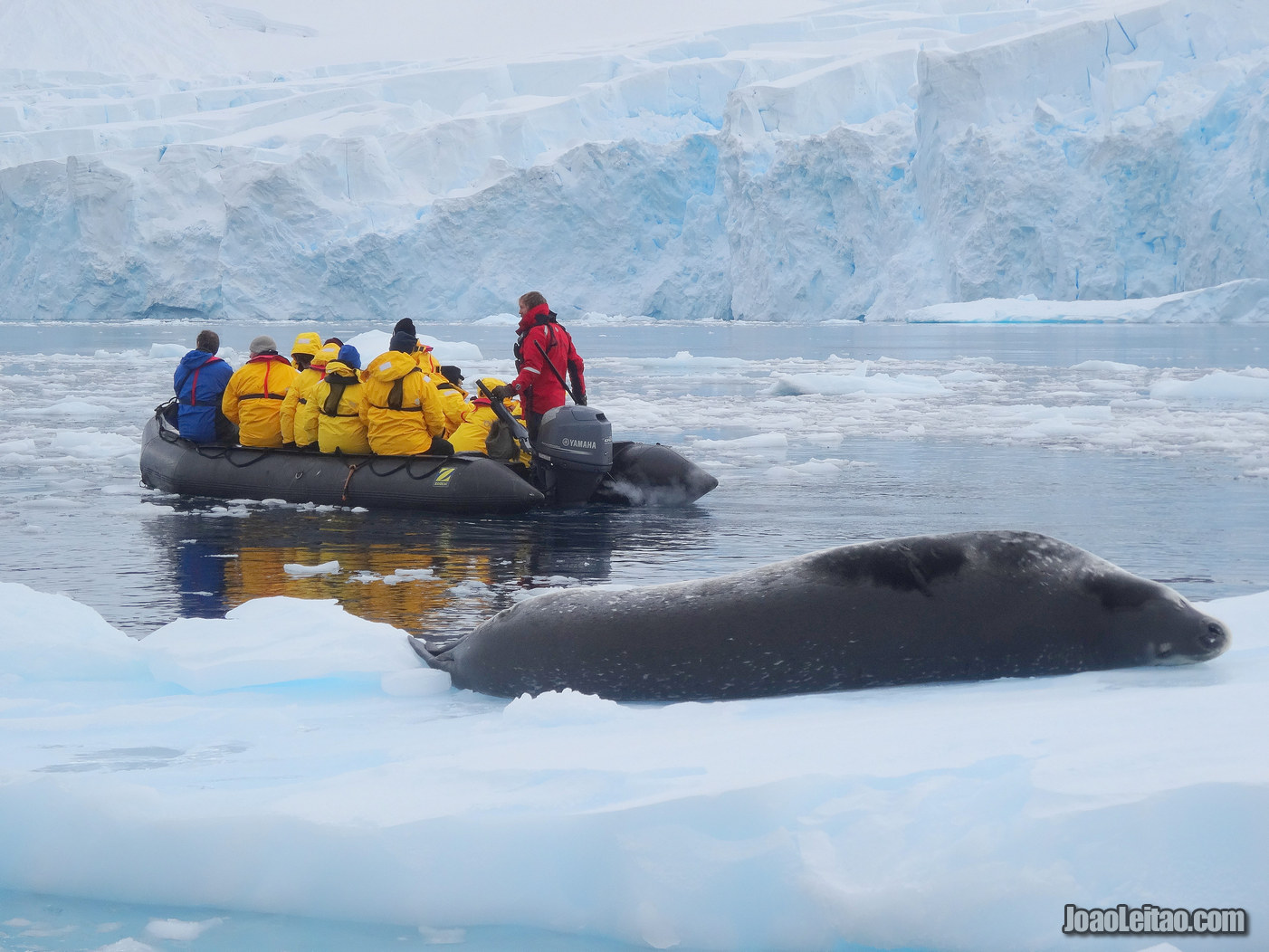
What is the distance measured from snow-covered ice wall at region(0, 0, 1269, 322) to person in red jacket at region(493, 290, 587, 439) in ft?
95.7

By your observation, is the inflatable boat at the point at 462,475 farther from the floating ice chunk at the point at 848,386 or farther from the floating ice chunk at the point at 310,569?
the floating ice chunk at the point at 848,386

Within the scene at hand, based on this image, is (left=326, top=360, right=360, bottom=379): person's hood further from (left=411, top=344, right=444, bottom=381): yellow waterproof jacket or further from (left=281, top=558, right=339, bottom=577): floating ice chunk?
(left=281, top=558, right=339, bottom=577): floating ice chunk

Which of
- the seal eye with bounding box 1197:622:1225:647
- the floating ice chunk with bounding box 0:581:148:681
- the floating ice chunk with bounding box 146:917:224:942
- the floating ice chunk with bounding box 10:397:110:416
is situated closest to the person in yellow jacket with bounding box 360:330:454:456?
the floating ice chunk with bounding box 0:581:148:681

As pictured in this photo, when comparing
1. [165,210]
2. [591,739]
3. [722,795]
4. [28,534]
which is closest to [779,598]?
[591,739]

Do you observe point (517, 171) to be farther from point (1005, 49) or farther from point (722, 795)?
point (722, 795)

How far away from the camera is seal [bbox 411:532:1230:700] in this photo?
9.65ft

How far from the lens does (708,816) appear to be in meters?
2.06

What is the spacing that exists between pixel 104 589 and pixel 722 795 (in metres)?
4.39

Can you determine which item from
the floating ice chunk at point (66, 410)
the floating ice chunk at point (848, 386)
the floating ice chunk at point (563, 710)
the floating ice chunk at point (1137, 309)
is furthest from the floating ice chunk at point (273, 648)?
the floating ice chunk at point (1137, 309)

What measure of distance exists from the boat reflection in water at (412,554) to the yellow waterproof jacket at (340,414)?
1.50 ft

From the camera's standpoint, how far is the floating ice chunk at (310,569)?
20.0ft

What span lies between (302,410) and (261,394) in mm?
394

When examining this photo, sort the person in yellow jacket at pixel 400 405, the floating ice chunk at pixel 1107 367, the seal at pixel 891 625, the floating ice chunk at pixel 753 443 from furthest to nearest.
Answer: the floating ice chunk at pixel 1107 367 < the floating ice chunk at pixel 753 443 < the person in yellow jacket at pixel 400 405 < the seal at pixel 891 625

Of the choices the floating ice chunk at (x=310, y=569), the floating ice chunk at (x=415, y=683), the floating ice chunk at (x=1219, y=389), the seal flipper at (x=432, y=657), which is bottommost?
the floating ice chunk at (x=310, y=569)
